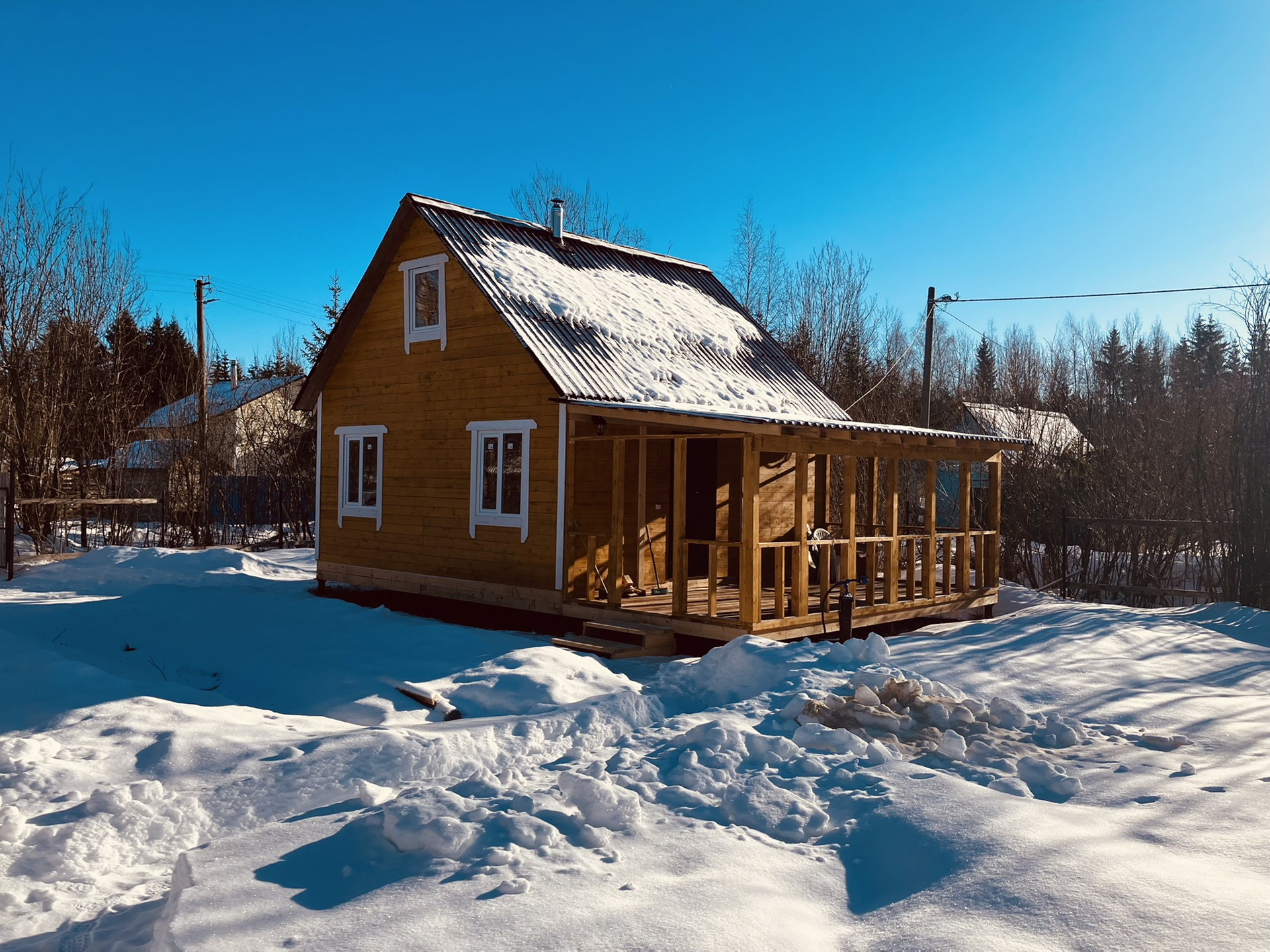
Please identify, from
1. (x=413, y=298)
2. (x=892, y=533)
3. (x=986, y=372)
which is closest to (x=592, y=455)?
(x=892, y=533)

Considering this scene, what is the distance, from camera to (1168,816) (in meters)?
5.63

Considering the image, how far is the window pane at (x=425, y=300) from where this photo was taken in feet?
47.7

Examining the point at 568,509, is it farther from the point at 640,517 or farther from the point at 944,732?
the point at 944,732

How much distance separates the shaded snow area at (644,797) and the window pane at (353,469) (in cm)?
494

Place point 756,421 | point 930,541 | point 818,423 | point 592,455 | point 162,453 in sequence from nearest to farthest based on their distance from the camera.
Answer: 1. point 756,421
2. point 818,423
3. point 592,455
4. point 930,541
5. point 162,453

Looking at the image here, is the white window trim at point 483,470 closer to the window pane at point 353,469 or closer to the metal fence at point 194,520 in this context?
the window pane at point 353,469

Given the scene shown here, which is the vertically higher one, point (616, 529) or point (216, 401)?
point (216, 401)

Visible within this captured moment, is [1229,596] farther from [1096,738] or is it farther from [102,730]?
[102,730]

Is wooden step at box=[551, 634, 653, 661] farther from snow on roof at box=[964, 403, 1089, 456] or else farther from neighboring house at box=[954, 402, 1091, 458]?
snow on roof at box=[964, 403, 1089, 456]

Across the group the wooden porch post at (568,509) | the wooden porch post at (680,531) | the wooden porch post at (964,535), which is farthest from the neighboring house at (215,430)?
the wooden porch post at (964,535)

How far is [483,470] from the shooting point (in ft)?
44.2

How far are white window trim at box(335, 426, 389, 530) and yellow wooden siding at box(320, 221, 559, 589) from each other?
9 centimetres

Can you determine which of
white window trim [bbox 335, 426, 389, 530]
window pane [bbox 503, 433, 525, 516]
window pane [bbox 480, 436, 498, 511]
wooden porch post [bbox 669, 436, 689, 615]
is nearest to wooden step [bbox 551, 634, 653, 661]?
wooden porch post [bbox 669, 436, 689, 615]

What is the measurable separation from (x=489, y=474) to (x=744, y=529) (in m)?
4.31
